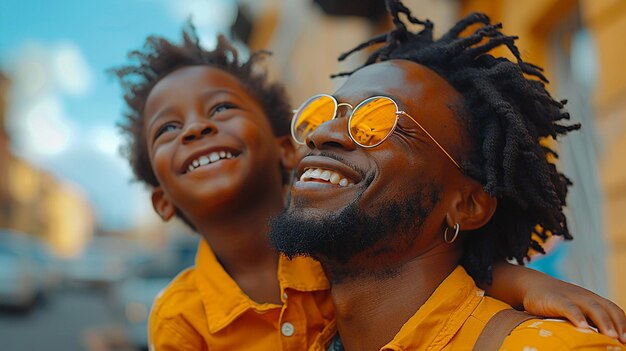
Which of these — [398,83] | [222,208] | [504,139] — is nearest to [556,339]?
[504,139]

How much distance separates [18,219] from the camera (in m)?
44.2

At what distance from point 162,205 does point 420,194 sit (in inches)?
55.7

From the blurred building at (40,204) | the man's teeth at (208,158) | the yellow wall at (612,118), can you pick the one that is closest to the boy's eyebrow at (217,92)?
the man's teeth at (208,158)

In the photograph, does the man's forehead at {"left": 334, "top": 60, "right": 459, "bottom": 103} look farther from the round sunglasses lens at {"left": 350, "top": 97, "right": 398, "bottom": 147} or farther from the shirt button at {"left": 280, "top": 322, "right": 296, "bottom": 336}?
the shirt button at {"left": 280, "top": 322, "right": 296, "bottom": 336}

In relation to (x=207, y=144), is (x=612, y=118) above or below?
below

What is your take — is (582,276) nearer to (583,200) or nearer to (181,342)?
(583,200)

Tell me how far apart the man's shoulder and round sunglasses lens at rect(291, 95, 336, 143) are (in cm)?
99

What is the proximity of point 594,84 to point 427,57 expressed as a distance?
334 cm

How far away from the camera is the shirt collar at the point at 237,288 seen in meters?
2.48

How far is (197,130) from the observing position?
2684mm

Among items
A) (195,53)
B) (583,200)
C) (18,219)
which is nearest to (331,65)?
(583,200)

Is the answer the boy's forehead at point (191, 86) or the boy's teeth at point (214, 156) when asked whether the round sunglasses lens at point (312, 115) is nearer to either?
the boy's teeth at point (214, 156)

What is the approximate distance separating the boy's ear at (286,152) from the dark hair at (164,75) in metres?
0.05

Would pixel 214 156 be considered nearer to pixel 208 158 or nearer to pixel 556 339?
pixel 208 158
